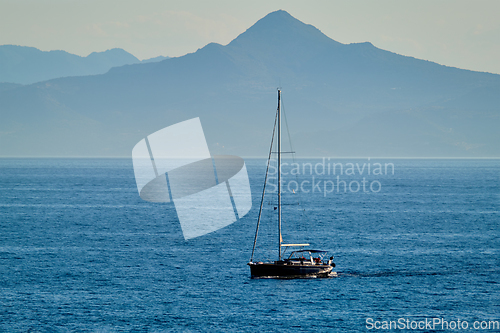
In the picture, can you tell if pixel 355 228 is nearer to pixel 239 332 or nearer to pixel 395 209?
pixel 395 209

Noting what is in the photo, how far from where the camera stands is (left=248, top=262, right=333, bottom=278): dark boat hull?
59781mm

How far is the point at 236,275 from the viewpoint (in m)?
63.2

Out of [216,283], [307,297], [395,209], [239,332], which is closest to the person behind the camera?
[239,332]

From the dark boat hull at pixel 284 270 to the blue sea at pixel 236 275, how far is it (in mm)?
803

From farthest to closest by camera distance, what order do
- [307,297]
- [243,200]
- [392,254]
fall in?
[243,200]
[392,254]
[307,297]

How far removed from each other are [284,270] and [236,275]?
5.66m

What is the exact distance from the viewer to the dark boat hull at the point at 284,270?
Answer: 59781 millimetres

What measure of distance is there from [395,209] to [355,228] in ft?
116

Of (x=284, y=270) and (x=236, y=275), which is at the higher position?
(x=284, y=270)

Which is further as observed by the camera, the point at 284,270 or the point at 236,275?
the point at 236,275

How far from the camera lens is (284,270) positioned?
197 feet

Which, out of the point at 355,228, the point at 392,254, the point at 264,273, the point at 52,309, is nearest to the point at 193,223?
the point at 355,228

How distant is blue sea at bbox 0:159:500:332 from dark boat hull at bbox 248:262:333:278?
803 mm

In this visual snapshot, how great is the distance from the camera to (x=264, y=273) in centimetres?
6044
